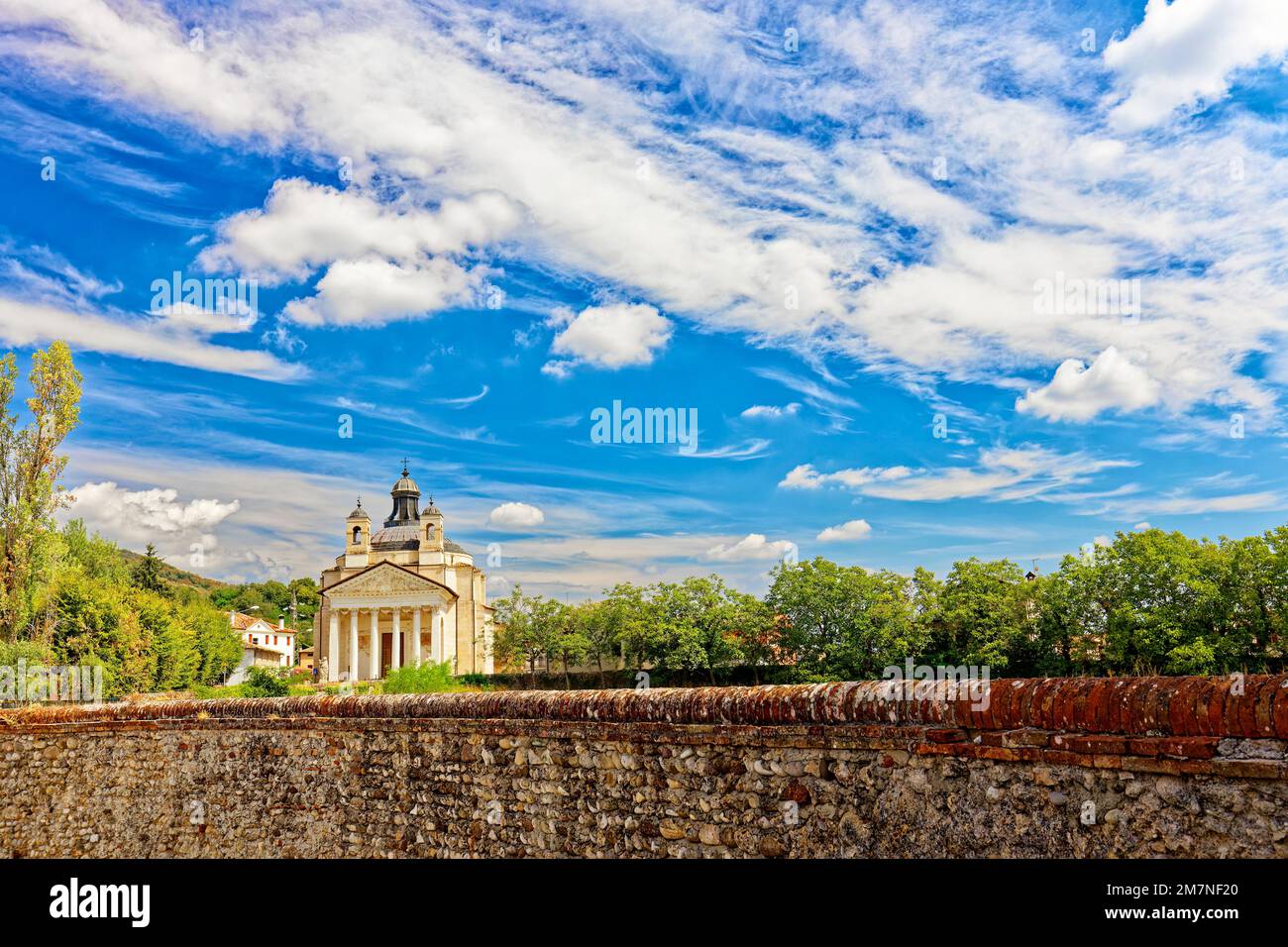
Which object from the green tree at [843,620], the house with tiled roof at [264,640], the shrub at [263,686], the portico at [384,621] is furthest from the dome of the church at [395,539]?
the green tree at [843,620]

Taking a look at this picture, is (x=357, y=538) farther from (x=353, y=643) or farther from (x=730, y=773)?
(x=730, y=773)

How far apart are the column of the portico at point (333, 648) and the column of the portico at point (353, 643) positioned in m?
1.13

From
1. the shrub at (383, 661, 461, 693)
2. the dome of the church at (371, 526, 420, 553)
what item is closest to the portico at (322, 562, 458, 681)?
the dome of the church at (371, 526, 420, 553)

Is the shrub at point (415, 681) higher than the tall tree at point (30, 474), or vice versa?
the tall tree at point (30, 474)

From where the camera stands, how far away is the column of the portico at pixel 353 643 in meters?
79.1

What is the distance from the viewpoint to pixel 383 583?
259 ft

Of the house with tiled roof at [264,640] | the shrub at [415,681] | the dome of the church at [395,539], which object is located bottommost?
the house with tiled roof at [264,640]

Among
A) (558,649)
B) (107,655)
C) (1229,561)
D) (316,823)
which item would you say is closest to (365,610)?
(558,649)

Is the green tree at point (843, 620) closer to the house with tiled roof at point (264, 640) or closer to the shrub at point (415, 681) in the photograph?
the shrub at point (415, 681)

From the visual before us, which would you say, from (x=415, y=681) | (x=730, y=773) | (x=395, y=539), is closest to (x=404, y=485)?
(x=395, y=539)

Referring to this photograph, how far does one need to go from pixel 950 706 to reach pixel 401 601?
78106 mm

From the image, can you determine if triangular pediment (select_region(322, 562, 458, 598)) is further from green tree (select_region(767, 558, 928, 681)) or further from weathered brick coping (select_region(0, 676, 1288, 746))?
weathered brick coping (select_region(0, 676, 1288, 746))
